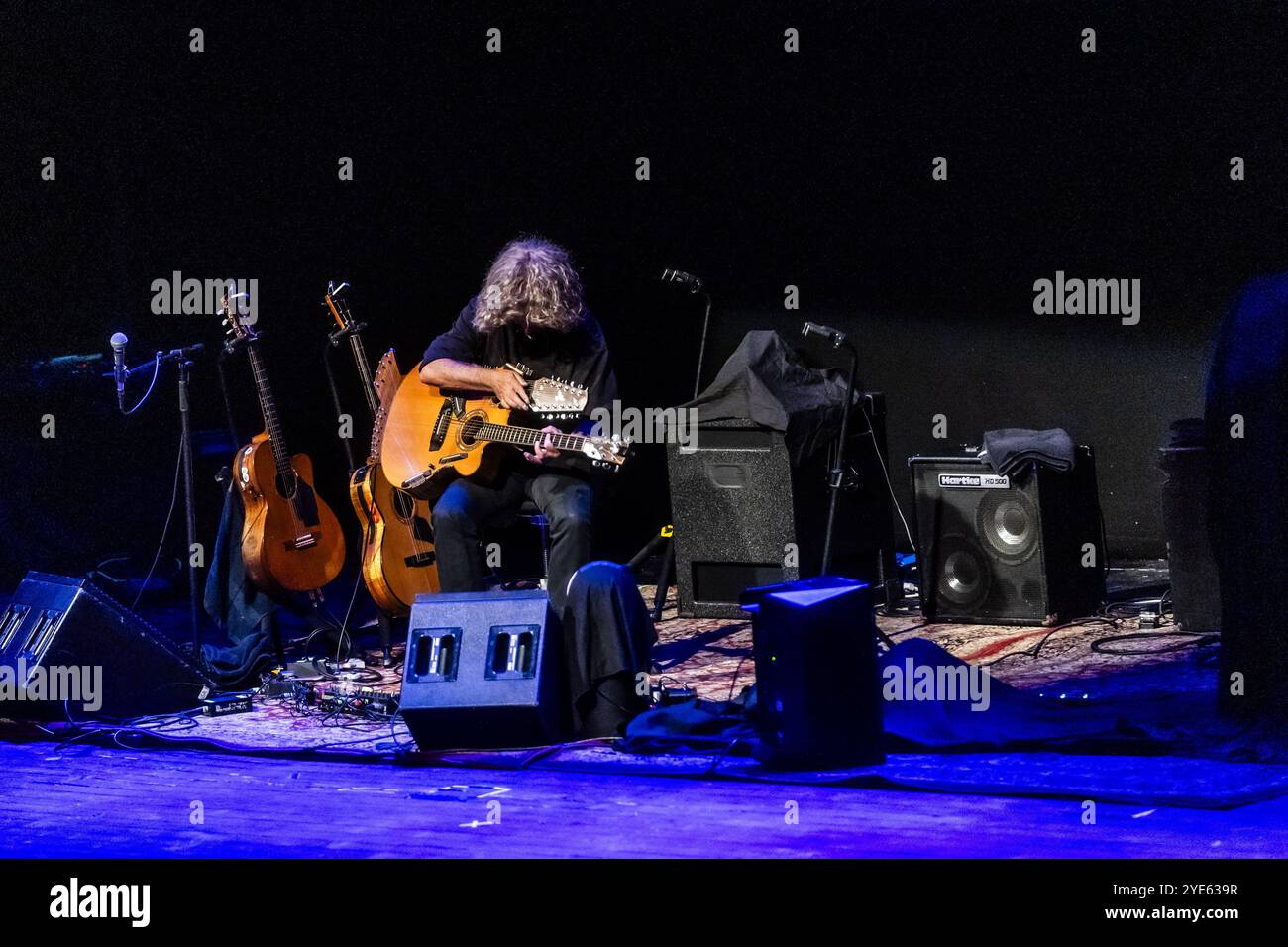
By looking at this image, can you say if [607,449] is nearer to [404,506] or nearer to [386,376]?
[404,506]

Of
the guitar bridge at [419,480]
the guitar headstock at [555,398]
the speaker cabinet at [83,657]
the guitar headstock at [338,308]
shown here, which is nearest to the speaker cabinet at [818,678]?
the guitar headstock at [555,398]

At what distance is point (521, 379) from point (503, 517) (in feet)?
1.67

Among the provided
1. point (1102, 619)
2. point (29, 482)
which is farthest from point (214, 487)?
point (1102, 619)

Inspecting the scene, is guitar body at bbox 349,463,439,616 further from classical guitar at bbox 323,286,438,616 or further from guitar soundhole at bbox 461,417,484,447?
guitar soundhole at bbox 461,417,484,447

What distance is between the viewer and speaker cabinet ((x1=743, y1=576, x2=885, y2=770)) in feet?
13.7

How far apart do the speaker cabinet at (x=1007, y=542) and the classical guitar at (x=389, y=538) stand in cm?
206

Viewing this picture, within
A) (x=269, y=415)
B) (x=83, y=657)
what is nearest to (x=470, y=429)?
(x=269, y=415)

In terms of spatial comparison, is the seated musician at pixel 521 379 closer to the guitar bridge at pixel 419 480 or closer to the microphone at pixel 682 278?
the guitar bridge at pixel 419 480

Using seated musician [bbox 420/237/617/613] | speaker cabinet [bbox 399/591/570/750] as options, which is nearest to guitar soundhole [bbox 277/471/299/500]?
seated musician [bbox 420/237/617/613]

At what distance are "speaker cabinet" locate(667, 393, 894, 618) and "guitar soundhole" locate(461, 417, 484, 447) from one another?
60.4 inches

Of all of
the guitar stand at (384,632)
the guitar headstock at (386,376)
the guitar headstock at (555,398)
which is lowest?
the guitar stand at (384,632)

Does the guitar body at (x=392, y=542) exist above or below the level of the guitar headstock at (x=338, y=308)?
below

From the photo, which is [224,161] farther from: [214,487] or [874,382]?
[874,382]

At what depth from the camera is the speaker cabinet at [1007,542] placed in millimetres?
6441
